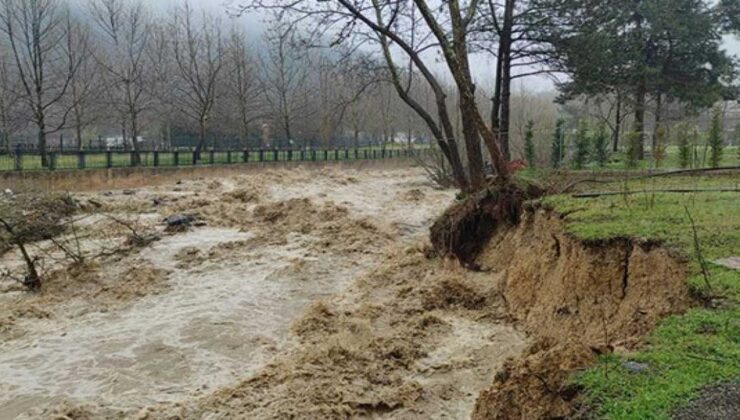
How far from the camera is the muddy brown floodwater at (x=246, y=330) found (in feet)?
21.2

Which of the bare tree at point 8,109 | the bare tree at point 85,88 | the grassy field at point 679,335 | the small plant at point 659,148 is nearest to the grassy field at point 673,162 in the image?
the small plant at point 659,148

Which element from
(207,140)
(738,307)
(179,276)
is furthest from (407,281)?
(207,140)

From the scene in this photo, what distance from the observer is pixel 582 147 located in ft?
69.0

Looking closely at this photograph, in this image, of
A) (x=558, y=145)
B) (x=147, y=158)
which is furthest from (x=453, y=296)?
(x=147, y=158)

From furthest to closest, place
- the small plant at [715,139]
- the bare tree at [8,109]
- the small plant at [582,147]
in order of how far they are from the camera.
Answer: the bare tree at [8,109]
the small plant at [582,147]
the small plant at [715,139]

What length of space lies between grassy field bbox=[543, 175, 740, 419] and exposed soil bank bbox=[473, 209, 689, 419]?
165 millimetres

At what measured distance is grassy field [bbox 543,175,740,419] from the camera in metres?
3.13

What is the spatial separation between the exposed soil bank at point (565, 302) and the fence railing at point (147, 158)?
23325mm

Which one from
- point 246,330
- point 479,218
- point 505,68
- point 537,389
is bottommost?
point 246,330

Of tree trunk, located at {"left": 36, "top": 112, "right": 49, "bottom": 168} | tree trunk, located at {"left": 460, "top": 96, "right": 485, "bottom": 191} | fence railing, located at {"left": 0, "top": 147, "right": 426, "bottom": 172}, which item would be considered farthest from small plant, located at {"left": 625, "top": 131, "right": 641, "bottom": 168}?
tree trunk, located at {"left": 36, "top": 112, "right": 49, "bottom": 168}

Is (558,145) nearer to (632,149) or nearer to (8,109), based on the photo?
(632,149)

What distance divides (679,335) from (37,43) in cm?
3502

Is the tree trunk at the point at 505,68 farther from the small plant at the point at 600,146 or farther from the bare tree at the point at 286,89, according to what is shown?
the bare tree at the point at 286,89

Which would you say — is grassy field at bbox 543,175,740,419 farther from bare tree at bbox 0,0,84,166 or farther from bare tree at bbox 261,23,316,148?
bare tree at bbox 261,23,316,148
